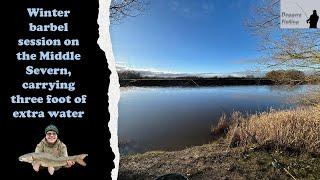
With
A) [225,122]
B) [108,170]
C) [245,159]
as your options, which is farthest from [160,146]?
[108,170]

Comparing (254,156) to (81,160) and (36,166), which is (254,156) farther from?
(36,166)

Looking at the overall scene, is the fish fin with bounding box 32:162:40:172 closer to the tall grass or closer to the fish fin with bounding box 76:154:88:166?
the fish fin with bounding box 76:154:88:166

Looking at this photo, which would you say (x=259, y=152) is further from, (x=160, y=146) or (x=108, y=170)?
(x=108, y=170)

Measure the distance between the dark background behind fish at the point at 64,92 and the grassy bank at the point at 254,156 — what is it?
3546 mm

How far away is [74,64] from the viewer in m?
2.14

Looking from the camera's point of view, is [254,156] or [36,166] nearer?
[36,166]

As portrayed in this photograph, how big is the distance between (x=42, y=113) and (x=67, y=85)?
8.1 inches

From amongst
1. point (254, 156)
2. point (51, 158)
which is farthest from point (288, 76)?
point (51, 158)

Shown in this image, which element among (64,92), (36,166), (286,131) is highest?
(64,92)

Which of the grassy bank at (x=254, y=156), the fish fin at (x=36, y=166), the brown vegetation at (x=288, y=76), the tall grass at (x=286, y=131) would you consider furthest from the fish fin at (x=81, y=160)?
the brown vegetation at (x=288, y=76)

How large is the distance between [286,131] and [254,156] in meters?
1.23

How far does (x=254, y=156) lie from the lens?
6.79 m

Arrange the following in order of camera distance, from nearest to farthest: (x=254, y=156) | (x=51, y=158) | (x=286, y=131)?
(x=51, y=158) → (x=254, y=156) → (x=286, y=131)

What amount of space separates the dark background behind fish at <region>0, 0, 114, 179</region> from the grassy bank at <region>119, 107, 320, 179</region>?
11.6 ft
